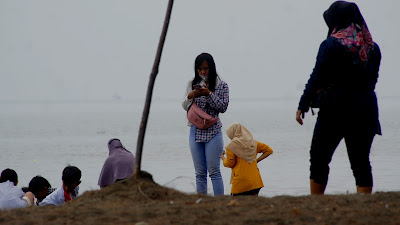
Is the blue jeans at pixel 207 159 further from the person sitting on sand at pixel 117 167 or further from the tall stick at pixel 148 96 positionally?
the tall stick at pixel 148 96

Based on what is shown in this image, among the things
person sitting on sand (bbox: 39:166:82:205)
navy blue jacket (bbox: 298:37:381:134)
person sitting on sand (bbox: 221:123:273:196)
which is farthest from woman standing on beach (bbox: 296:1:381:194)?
person sitting on sand (bbox: 39:166:82:205)

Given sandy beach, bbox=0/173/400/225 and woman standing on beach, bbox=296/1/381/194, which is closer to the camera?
sandy beach, bbox=0/173/400/225

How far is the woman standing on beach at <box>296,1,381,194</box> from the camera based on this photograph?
462 centimetres

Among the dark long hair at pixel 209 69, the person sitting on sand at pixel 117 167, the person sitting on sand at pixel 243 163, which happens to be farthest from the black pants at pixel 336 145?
the person sitting on sand at pixel 117 167

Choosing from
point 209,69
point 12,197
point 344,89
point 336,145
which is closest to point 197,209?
point 336,145

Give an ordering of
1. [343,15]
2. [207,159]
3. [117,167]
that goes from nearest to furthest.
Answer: [343,15], [207,159], [117,167]

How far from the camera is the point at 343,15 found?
469 centimetres

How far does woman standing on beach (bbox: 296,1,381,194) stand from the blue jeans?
5.08ft

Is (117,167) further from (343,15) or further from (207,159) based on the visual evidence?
(343,15)

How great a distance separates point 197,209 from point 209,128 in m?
2.24

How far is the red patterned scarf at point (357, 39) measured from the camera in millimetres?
4613

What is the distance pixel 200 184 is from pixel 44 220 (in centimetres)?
257

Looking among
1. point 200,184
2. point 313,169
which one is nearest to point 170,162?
point 200,184

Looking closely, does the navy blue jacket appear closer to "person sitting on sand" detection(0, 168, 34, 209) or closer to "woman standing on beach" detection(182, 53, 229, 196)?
"woman standing on beach" detection(182, 53, 229, 196)
